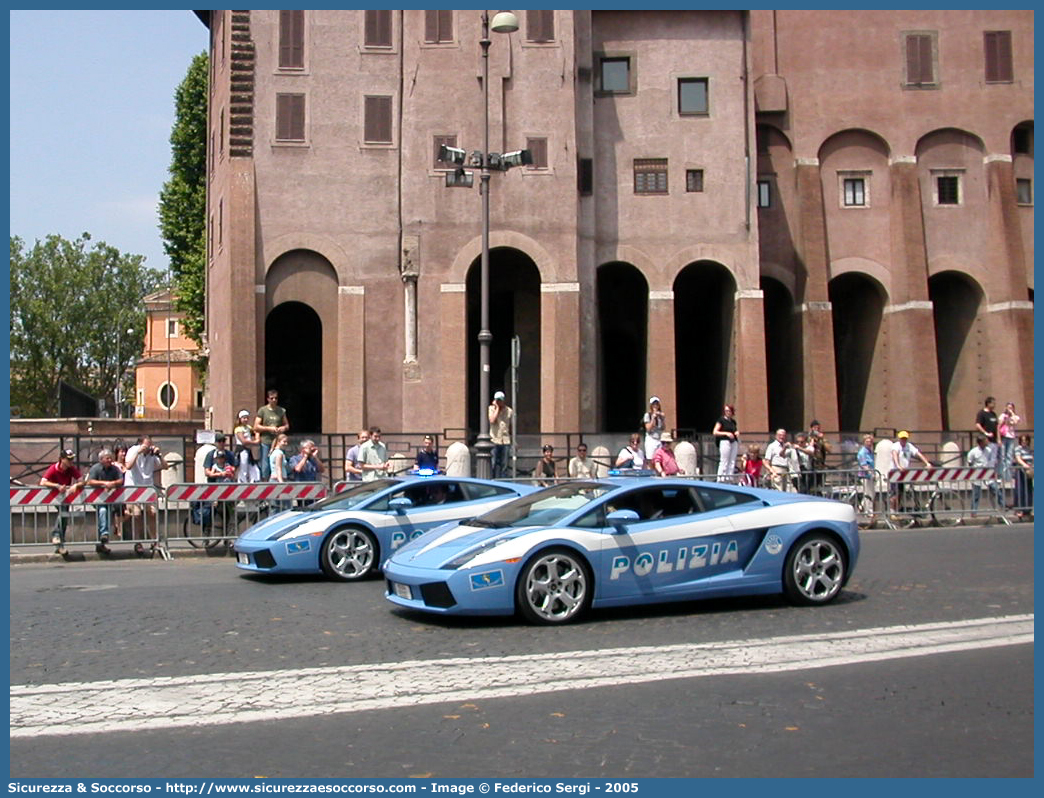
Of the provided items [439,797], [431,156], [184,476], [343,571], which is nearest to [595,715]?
[439,797]

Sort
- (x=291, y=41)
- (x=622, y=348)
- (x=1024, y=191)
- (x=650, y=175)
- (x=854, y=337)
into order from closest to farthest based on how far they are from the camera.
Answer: (x=291, y=41) → (x=650, y=175) → (x=1024, y=191) → (x=854, y=337) → (x=622, y=348)

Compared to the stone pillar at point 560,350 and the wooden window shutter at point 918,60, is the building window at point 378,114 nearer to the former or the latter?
the stone pillar at point 560,350

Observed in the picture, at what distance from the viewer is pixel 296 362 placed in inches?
1748

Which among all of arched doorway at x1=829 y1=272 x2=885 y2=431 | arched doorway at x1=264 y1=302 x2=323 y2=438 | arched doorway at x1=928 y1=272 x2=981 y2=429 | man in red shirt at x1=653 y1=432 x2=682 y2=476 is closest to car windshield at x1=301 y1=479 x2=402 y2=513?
man in red shirt at x1=653 y1=432 x2=682 y2=476

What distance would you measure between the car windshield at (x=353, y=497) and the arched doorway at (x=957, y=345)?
103ft

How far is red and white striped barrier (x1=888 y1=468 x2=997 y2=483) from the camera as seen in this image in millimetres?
23484

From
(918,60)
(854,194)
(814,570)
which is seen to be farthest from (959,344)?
(814,570)

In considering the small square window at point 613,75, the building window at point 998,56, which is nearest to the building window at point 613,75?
the small square window at point 613,75

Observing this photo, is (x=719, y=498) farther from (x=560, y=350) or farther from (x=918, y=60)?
(x=918, y=60)

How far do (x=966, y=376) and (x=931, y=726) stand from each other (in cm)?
3784

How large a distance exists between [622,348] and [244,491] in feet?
99.5

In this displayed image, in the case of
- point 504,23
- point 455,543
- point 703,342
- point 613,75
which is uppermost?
point 613,75

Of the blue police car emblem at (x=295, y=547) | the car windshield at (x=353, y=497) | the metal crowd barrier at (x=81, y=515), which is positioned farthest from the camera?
the metal crowd barrier at (x=81, y=515)

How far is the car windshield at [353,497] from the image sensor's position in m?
15.6
